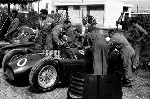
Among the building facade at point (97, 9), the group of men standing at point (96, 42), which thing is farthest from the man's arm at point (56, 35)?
the building facade at point (97, 9)

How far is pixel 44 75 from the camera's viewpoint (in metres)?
7.58

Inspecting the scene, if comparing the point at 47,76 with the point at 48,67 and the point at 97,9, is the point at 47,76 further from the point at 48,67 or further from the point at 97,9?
the point at 97,9

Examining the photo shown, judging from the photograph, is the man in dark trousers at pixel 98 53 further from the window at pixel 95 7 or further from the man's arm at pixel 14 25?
the window at pixel 95 7

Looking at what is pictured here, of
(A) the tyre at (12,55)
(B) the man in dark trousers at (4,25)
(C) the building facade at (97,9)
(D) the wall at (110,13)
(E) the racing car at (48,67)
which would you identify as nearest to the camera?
(E) the racing car at (48,67)

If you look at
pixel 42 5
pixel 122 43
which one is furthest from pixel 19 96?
pixel 42 5

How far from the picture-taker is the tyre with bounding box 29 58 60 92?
23.9 feet

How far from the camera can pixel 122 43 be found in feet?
27.4

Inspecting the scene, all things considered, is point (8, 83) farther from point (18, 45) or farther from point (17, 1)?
point (17, 1)

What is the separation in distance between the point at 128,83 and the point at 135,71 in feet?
7.25

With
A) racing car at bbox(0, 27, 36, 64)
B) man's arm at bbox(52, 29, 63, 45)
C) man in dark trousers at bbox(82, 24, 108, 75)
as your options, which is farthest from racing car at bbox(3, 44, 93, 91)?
racing car at bbox(0, 27, 36, 64)

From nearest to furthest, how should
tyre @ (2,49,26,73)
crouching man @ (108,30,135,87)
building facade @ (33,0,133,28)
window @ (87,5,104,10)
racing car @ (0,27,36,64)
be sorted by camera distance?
1. crouching man @ (108,30,135,87)
2. tyre @ (2,49,26,73)
3. racing car @ (0,27,36,64)
4. building facade @ (33,0,133,28)
5. window @ (87,5,104,10)

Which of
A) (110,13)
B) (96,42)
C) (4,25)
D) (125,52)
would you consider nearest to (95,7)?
(110,13)

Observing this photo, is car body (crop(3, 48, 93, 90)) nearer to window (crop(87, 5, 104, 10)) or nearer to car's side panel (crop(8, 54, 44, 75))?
car's side panel (crop(8, 54, 44, 75))

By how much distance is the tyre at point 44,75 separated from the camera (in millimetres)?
7281
